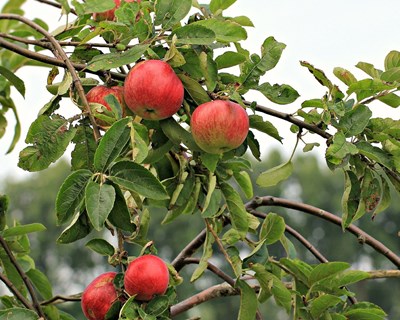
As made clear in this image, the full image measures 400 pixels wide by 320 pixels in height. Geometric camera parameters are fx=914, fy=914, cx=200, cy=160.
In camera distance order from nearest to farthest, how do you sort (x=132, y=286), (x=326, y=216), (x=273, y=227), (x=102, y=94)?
(x=132, y=286)
(x=102, y=94)
(x=273, y=227)
(x=326, y=216)

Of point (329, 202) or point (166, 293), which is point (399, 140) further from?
point (329, 202)

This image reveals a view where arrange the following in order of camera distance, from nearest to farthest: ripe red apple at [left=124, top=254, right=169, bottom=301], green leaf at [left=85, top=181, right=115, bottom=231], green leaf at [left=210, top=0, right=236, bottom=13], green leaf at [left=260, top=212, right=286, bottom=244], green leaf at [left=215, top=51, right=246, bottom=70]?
1. green leaf at [left=85, top=181, right=115, bottom=231]
2. ripe red apple at [left=124, top=254, right=169, bottom=301]
3. green leaf at [left=215, top=51, right=246, bottom=70]
4. green leaf at [left=210, top=0, right=236, bottom=13]
5. green leaf at [left=260, top=212, right=286, bottom=244]

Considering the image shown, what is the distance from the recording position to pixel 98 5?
1.42 m

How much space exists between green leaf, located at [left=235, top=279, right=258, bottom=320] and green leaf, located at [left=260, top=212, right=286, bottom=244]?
5.5 inches

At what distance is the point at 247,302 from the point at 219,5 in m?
0.48

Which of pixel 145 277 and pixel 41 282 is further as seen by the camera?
pixel 41 282

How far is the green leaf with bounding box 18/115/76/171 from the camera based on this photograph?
1.29 m

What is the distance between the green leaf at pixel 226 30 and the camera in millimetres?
1283

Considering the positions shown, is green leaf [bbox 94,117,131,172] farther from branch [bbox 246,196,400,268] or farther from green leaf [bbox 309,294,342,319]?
branch [bbox 246,196,400,268]

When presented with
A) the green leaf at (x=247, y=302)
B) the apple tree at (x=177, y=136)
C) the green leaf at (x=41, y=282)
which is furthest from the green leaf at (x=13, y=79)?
the green leaf at (x=247, y=302)

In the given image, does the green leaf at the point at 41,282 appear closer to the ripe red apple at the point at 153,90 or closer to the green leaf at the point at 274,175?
the green leaf at the point at 274,175

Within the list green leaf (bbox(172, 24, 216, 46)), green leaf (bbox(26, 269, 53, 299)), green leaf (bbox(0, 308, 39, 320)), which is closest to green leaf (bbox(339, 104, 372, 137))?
green leaf (bbox(172, 24, 216, 46))

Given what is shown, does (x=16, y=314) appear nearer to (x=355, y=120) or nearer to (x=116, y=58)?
(x=116, y=58)

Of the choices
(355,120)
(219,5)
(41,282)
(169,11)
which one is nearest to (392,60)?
(355,120)
